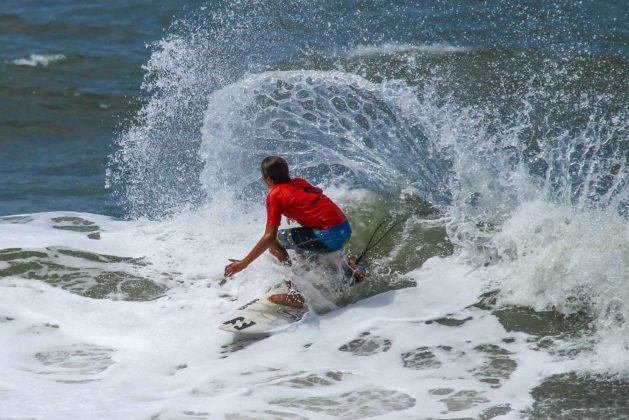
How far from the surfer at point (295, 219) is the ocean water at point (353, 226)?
0.80ft

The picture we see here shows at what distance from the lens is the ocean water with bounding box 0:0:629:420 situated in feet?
21.3

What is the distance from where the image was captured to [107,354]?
7270 mm

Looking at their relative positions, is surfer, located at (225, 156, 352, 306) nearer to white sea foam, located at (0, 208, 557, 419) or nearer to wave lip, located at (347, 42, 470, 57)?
white sea foam, located at (0, 208, 557, 419)

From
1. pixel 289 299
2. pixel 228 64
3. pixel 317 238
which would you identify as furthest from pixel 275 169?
pixel 228 64

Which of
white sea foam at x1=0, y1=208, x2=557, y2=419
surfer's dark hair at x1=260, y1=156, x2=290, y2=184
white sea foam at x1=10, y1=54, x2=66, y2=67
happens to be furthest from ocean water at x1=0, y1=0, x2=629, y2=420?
white sea foam at x1=10, y1=54, x2=66, y2=67

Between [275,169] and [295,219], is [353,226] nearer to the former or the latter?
[295,219]

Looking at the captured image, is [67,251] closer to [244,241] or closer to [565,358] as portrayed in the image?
[244,241]

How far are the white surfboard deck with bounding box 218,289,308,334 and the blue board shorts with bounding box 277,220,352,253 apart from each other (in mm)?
437

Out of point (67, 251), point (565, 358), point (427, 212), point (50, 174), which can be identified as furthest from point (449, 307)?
point (50, 174)

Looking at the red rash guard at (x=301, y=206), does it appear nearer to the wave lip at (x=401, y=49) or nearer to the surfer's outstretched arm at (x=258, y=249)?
the surfer's outstretched arm at (x=258, y=249)

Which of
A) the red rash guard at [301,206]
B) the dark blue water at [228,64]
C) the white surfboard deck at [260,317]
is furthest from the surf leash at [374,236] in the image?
the dark blue water at [228,64]

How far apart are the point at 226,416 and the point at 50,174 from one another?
8.25m

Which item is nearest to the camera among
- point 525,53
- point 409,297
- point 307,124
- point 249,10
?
point 409,297

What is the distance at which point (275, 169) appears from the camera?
754 cm
